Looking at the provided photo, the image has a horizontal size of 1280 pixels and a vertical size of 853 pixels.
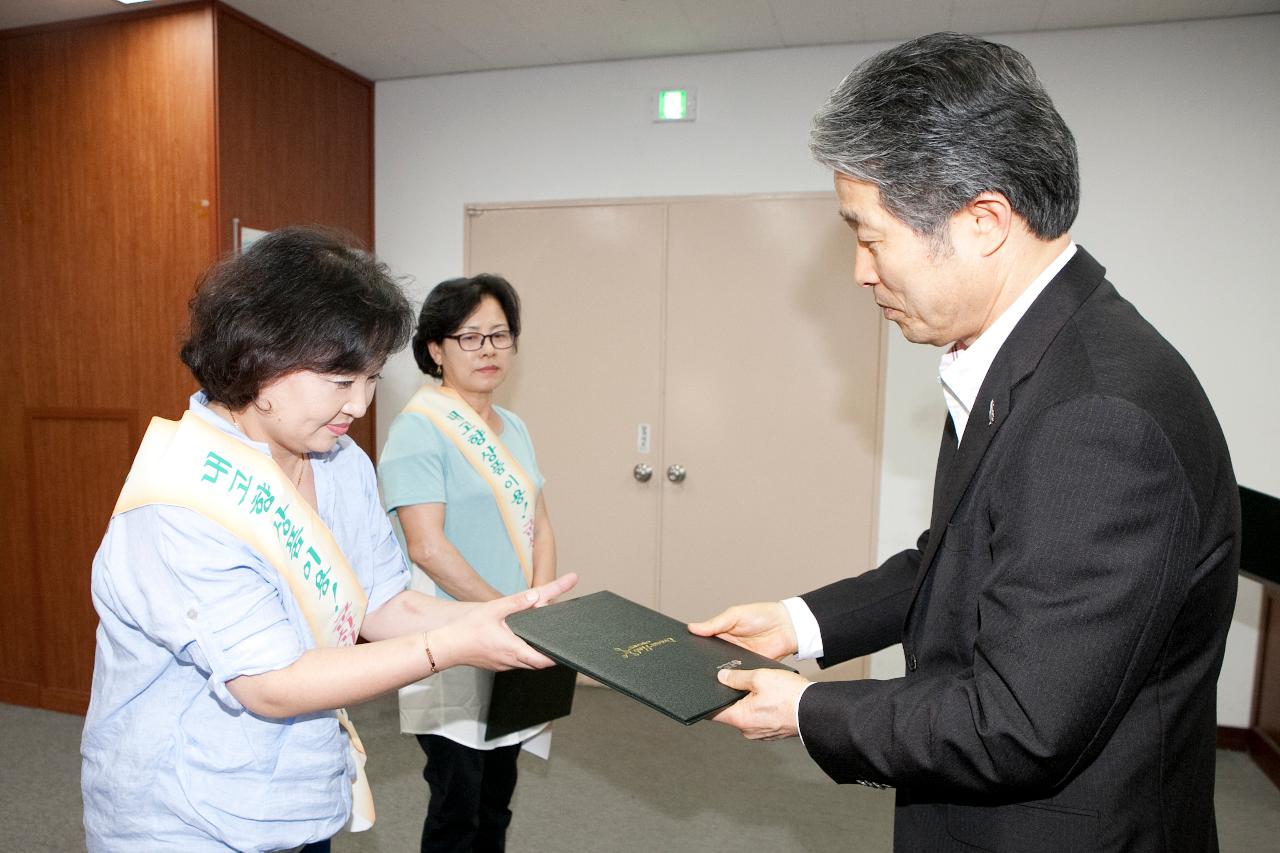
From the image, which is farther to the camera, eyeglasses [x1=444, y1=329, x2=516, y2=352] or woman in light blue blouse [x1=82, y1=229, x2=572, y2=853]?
eyeglasses [x1=444, y1=329, x2=516, y2=352]

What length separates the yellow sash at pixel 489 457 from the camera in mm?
2066

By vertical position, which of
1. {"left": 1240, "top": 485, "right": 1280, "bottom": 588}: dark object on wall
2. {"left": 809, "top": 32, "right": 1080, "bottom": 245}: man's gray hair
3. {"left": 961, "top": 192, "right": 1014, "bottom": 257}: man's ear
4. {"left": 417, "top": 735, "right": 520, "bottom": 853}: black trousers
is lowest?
{"left": 417, "top": 735, "right": 520, "bottom": 853}: black trousers

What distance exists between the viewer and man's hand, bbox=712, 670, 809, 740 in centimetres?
112

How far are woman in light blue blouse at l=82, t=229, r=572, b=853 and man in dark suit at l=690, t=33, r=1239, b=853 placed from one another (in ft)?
1.96

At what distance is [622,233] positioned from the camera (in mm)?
3777

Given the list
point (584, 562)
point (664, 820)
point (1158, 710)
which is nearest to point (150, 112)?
point (584, 562)

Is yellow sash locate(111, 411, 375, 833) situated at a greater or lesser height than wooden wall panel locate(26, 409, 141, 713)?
greater

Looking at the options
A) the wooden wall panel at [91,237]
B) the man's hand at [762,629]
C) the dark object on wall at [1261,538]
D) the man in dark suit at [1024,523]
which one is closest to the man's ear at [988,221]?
the man in dark suit at [1024,523]

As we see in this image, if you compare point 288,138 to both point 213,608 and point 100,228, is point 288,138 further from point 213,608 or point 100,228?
point 213,608

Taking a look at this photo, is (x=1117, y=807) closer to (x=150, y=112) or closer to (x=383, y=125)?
(x=150, y=112)

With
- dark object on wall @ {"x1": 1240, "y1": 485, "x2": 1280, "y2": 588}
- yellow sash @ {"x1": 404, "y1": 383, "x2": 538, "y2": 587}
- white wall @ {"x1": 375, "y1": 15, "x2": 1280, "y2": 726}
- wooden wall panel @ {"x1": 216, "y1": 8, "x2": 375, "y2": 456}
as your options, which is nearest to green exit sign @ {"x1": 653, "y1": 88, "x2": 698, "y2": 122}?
white wall @ {"x1": 375, "y1": 15, "x2": 1280, "y2": 726}

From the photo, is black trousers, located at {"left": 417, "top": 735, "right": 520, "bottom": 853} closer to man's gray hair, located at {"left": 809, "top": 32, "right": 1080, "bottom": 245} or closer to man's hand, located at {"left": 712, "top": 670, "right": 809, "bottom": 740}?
man's hand, located at {"left": 712, "top": 670, "right": 809, "bottom": 740}

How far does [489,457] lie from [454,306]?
1.31 ft

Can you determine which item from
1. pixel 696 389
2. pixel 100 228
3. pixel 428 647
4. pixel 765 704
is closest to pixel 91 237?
pixel 100 228
